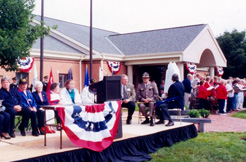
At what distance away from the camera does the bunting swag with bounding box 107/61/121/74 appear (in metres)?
21.6

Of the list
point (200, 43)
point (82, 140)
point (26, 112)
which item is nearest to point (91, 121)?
point (82, 140)

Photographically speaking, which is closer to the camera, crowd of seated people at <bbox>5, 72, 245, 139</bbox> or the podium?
the podium

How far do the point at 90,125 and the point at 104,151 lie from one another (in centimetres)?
61

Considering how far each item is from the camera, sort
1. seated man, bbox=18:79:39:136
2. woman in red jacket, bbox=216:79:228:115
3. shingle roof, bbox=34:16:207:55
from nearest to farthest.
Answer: seated man, bbox=18:79:39:136 → woman in red jacket, bbox=216:79:228:115 → shingle roof, bbox=34:16:207:55

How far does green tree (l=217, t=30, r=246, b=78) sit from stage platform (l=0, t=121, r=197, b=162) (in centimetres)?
3034

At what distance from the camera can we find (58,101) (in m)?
8.05

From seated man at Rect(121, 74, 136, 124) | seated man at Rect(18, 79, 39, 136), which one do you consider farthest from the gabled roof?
seated man at Rect(18, 79, 39, 136)

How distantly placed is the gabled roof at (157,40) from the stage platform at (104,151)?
46.6 feet

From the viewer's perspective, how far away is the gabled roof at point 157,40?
22406mm

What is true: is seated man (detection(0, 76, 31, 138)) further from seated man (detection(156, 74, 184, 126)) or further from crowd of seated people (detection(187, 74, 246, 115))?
crowd of seated people (detection(187, 74, 246, 115))

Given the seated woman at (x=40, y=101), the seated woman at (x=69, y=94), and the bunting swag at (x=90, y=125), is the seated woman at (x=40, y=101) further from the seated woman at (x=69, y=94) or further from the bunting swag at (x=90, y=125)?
the bunting swag at (x=90, y=125)

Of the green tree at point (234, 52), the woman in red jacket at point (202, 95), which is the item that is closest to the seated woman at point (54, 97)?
the woman in red jacket at point (202, 95)

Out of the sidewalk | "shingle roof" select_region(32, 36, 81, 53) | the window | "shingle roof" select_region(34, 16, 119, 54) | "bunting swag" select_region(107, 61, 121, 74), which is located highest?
"shingle roof" select_region(34, 16, 119, 54)

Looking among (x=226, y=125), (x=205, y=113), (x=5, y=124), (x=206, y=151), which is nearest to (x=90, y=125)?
(x=5, y=124)
